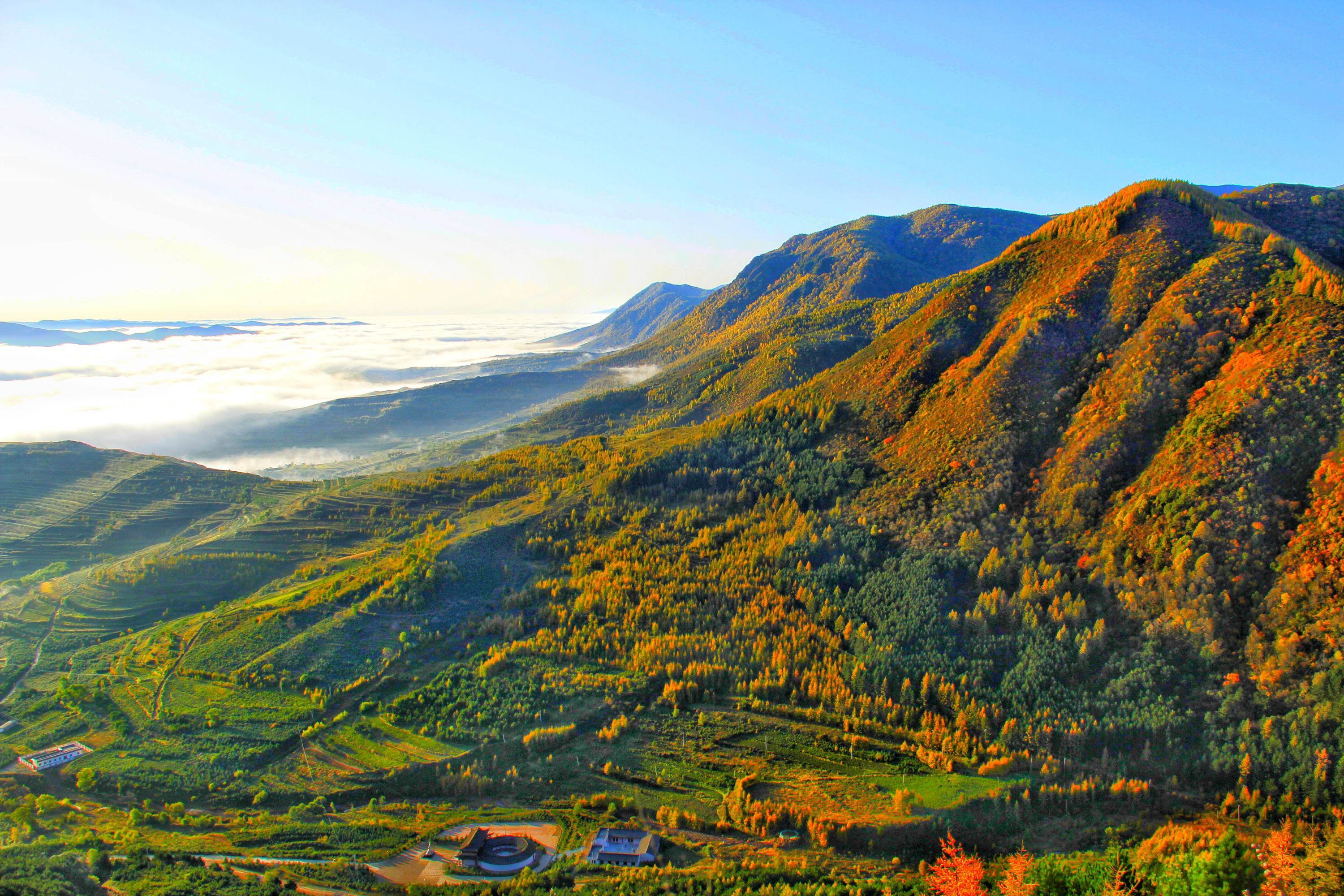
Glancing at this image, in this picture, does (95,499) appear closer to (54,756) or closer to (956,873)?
(54,756)

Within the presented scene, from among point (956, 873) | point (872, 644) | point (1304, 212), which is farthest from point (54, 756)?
point (1304, 212)

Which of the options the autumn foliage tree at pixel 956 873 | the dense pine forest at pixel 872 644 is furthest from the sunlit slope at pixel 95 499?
the autumn foliage tree at pixel 956 873

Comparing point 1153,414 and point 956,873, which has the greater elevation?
point 1153,414

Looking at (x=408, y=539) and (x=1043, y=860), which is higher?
(x=408, y=539)

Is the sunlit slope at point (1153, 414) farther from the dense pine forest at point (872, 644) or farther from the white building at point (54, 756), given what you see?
the white building at point (54, 756)

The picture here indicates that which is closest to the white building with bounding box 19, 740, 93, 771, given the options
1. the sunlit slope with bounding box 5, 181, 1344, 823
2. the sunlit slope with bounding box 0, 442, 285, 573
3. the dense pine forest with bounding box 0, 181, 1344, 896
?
the dense pine forest with bounding box 0, 181, 1344, 896

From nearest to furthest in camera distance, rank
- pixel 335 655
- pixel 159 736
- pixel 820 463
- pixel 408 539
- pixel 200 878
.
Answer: pixel 200 878 → pixel 159 736 → pixel 335 655 → pixel 820 463 → pixel 408 539

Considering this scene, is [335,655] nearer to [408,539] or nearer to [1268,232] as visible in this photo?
[408,539]

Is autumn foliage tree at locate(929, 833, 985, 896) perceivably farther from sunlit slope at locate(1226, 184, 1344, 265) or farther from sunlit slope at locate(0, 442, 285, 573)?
sunlit slope at locate(0, 442, 285, 573)

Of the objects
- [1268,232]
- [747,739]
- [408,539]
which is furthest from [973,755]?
[408,539]
